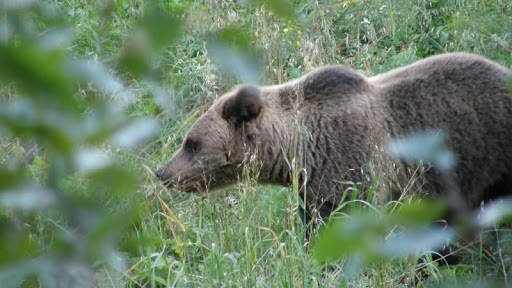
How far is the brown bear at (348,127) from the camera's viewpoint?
17.2ft

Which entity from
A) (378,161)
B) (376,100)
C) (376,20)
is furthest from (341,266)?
(376,20)

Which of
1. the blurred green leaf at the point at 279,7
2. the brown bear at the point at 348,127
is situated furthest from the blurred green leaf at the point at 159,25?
the brown bear at the point at 348,127

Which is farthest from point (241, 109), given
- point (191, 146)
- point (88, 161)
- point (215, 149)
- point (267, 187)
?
point (88, 161)

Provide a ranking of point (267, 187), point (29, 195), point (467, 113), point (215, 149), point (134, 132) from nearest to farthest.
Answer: point (29, 195) → point (134, 132) → point (467, 113) → point (215, 149) → point (267, 187)

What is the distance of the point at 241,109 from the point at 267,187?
685mm

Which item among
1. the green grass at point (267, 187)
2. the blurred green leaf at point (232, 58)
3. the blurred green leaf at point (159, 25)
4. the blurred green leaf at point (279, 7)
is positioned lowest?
the green grass at point (267, 187)

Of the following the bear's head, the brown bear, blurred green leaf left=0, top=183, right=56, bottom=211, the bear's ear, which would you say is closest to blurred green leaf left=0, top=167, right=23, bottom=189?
blurred green leaf left=0, top=183, right=56, bottom=211

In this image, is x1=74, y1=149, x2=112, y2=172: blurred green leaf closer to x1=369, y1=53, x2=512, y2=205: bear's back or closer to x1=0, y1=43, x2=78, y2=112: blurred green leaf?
x1=0, y1=43, x2=78, y2=112: blurred green leaf

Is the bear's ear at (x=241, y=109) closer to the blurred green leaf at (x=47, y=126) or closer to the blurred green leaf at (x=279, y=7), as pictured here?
the blurred green leaf at (x=279, y=7)

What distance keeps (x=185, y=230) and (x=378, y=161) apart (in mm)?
1228

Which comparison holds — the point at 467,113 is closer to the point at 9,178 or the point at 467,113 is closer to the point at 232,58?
the point at 232,58

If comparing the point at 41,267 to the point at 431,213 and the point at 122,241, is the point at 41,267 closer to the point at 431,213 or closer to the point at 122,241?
the point at 122,241

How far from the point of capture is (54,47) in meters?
0.75

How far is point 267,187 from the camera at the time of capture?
19.0 ft
